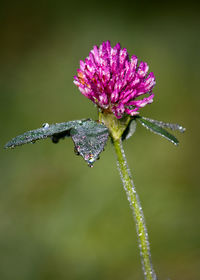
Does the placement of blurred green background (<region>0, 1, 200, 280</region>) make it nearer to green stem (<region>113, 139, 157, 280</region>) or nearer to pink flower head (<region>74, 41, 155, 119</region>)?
green stem (<region>113, 139, 157, 280</region>)

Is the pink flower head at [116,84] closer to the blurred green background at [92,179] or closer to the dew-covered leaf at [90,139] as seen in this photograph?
the dew-covered leaf at [90,139]

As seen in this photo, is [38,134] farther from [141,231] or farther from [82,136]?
[141,231]

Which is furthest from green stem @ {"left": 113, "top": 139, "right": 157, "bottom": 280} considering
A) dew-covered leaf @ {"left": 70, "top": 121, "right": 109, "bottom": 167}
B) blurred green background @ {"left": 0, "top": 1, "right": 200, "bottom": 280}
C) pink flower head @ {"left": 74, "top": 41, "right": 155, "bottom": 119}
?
blurred green background @ {"left": 0, "top": 1, "right": 200, "bottom": 280}

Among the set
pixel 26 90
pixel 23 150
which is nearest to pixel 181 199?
pixel 23 150

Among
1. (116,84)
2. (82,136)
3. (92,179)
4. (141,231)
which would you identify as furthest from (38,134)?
(92,179)

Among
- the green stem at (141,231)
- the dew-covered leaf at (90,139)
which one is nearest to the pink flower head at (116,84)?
the dew-covered leaf at (90,139)

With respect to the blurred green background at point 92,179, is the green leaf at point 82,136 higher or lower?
lower
